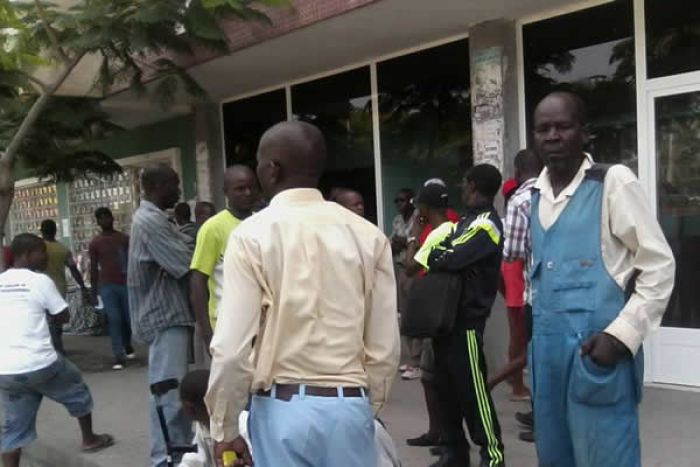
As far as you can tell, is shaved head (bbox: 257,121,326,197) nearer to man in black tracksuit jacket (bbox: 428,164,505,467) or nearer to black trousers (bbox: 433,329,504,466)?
man in black tracksuit jacket (bbox: 428,164,505,467)

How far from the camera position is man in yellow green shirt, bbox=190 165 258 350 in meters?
4.04

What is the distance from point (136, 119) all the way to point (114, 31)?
5388 mm

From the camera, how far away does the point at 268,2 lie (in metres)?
5.70

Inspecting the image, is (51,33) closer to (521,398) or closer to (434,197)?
(434,197)

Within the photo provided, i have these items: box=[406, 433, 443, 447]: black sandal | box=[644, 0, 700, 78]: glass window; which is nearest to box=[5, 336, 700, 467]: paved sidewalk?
box=[406, 433, 443, 447]: black sandal

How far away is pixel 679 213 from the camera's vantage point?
5.56 metres

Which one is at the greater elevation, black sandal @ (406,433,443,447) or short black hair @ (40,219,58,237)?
short black hair @ (40,219,58,237)

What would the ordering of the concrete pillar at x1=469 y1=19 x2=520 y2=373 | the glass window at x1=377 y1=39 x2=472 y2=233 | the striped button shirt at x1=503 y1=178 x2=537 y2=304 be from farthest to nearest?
the glass window at x1=377 y1=39 x2=472 y2=233
the concrete pillar at x1=469 y1=19 x2=520 y2=373
the striped button shirt at x1=503 y1=178 x2=537 y2=304

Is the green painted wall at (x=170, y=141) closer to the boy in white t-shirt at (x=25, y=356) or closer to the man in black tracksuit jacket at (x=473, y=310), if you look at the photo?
the boy in white t-shirt at (x=25, y=356)

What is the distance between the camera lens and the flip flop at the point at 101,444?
5.20 metres

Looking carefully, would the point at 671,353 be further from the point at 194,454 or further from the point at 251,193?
the point at 194,454

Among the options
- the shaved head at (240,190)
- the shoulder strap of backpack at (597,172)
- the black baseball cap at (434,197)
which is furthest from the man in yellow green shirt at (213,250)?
the shoulder strap of backpack at (597,172)

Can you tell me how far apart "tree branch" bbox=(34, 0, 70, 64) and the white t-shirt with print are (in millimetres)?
2485

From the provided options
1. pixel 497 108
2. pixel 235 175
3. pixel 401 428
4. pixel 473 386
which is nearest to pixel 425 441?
pixel 401 428
